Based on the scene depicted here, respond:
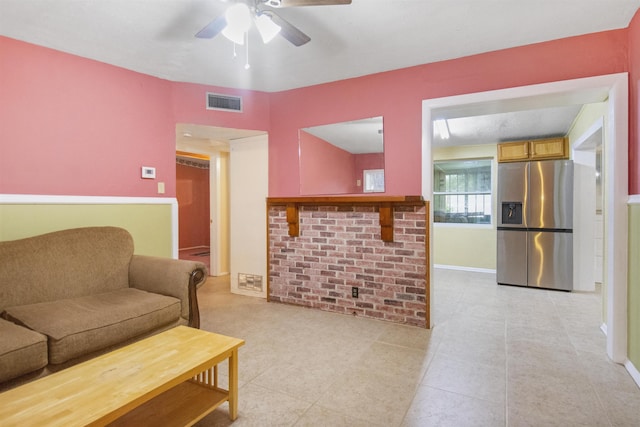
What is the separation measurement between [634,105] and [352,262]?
7.93 feet

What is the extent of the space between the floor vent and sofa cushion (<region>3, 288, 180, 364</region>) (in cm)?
158

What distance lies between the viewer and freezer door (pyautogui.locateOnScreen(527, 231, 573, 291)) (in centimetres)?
423

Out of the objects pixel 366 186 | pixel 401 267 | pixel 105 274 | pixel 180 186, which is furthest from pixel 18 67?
pixel 180 186

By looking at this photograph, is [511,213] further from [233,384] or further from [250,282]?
[233,384]

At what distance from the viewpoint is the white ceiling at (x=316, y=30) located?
203 centimetres

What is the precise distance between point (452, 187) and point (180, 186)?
597cm

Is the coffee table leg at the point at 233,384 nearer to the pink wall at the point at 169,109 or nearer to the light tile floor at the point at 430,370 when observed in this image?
the light tile floor at the point at 430,370

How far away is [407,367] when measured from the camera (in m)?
2.17

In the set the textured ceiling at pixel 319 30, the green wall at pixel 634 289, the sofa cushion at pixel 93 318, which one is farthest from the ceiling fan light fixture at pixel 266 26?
the green wall at pixel 634 289

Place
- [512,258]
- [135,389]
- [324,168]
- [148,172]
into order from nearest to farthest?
[135,389] < [148,172] < [324,168] < [512,258]

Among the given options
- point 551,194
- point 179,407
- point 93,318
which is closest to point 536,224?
point 551,194

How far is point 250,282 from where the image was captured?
12.9ft

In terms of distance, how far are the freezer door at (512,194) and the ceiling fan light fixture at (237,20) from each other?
417 cm

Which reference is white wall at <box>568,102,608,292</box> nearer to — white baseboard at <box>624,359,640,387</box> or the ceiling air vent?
white baseboard at <box>624,359,640,387</box>
